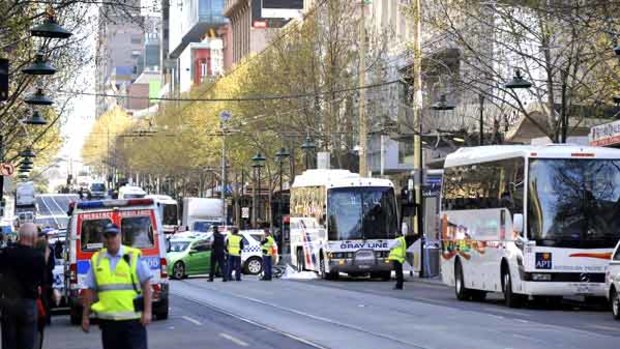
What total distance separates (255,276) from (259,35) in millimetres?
77126

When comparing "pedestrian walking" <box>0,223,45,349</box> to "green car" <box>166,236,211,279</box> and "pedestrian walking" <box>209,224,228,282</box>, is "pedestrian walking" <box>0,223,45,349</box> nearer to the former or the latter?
"pedestrian walking" <box>209,224,228,282</box>

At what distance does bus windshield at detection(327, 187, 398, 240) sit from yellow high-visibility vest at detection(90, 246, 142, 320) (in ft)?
95.8

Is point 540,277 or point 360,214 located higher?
point 360,214

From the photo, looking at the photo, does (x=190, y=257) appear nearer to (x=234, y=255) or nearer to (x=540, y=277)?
(x=234, y=255)

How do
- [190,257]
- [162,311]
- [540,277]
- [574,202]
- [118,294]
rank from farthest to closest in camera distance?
[190,257] < [574,202] < [540,277] < [162,311] < [118,294]

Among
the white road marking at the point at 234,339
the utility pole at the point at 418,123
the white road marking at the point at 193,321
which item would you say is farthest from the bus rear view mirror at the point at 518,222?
the utility pole at the point at 418,123

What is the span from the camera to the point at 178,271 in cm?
4553

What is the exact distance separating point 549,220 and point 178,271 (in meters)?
22.5

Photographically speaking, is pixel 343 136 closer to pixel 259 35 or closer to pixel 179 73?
pixel 259 35

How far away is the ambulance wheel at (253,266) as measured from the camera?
157 ft

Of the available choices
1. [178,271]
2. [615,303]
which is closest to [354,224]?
[178,271]

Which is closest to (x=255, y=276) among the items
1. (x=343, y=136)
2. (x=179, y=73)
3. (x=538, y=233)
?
(x=343, y=136)

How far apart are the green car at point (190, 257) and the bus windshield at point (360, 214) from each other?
6.81m

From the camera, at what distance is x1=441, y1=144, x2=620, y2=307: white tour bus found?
2533 cm
